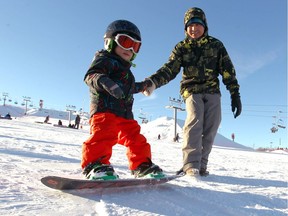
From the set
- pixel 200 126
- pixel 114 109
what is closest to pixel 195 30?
pixel 200 126

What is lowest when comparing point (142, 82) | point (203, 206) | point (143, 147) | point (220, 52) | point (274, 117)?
point (203, 206)

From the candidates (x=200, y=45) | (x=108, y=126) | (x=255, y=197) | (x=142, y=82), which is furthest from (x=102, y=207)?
(x=200, y=45)

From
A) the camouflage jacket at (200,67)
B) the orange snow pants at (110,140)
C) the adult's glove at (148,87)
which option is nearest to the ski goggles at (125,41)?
the adult's glove at (148,87)

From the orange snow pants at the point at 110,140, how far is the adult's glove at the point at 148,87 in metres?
0.49

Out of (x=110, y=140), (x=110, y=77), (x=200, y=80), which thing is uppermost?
(x=200, y=80)

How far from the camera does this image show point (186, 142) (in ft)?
10.9

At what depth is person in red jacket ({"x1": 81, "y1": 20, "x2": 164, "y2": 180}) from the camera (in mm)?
2227

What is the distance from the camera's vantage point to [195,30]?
3.69 meters

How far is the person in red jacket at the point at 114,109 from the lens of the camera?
7.30 feet

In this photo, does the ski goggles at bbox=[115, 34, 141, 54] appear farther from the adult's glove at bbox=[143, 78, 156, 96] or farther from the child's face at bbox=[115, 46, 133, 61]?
the adult's glove at bbox=[143, 78, 156, 96]

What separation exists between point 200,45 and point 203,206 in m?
2.43

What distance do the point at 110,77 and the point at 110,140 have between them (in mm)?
616

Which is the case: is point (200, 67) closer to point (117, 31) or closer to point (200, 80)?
point (200, 80)

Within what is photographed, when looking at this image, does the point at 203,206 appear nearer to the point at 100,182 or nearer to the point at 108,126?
the point at 100,182
